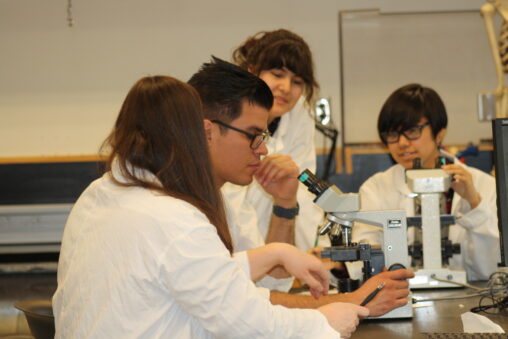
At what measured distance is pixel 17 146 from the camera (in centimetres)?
436

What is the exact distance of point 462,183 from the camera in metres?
2.47

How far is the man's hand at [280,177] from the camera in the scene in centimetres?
234

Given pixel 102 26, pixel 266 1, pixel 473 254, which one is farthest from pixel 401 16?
pixel 473 254

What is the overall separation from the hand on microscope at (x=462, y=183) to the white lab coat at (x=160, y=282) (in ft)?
4.22

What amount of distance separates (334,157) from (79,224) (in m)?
2.78

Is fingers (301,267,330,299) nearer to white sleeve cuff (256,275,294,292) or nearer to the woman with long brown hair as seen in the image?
the woman with long brown hair

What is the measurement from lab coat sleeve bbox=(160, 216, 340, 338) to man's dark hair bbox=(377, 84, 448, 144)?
63.7 inches

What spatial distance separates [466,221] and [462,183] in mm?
160

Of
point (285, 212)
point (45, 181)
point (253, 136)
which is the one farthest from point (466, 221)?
point (45, 181)

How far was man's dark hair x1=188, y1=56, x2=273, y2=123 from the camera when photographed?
6.32 ft

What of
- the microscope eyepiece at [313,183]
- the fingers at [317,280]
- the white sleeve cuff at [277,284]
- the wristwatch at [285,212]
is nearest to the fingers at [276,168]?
the wristwatch at [285,212]

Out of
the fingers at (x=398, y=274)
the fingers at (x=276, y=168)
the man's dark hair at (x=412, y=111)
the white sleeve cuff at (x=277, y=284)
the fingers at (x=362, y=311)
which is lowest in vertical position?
the white sleeve cuff at (x=277, y=284)

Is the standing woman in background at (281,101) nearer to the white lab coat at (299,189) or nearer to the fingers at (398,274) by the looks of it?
the white lab coat at (299,189)

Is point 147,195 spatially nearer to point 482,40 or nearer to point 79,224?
point 79,224
